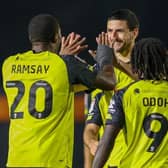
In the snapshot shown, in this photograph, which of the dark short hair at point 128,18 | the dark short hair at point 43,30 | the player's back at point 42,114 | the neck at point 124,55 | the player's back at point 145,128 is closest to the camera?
the player's back at point 145,128

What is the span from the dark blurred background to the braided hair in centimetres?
350

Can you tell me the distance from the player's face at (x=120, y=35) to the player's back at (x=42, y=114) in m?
0.79

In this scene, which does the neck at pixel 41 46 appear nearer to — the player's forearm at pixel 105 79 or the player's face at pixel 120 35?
the player's forearm at pixel 105 79

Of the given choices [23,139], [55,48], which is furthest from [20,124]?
[55,48]

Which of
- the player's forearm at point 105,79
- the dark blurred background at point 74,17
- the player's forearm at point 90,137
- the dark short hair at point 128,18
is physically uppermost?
the dark blurred background at point 74,17

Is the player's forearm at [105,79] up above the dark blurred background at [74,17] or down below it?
below

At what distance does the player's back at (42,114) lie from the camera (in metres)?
4.89

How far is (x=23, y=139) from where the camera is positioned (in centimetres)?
491

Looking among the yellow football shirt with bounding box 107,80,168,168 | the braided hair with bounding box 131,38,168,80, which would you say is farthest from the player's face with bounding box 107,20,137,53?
the yellow football shirt with bounding box 107,80,168,168

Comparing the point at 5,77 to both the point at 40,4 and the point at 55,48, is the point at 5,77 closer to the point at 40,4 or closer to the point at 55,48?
the point at 55,48

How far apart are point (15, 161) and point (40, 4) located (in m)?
3.29

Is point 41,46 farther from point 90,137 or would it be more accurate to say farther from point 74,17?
point 74,17

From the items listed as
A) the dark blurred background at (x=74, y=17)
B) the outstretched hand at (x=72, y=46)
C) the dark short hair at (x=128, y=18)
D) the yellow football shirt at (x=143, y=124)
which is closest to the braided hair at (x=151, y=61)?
the yellow football shirt at (x=143, y=124)

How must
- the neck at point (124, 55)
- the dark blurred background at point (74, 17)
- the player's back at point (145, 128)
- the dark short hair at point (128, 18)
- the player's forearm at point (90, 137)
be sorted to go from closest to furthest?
Answer: the player's back at point (145, 128) → the player's forearm at point (90, 137) → the neck at point (124, 55) → the dark short hair at point (128, 18) → the dark blurred background at point (74, 17)
